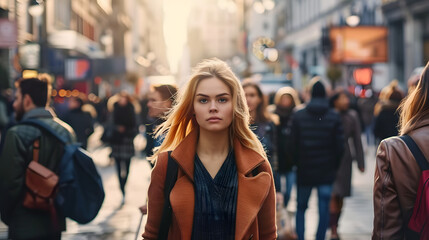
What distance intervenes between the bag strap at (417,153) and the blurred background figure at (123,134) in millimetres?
8375

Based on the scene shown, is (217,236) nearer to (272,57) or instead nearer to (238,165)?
(238,165)

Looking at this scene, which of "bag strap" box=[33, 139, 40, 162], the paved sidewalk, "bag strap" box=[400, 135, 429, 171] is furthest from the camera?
the paved sidewalk

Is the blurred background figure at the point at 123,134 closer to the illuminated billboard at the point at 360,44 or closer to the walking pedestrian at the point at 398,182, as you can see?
the walking pedestrian at the point at 398,182

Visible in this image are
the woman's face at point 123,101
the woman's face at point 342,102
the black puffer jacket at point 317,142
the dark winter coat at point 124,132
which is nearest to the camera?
the black puffer jacket at point 317,142

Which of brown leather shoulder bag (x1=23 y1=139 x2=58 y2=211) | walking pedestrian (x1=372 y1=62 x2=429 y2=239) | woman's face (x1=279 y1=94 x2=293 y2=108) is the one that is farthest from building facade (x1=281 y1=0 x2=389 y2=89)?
walking pedestrian (x1=372 y1=62 x2=429 y2=239)

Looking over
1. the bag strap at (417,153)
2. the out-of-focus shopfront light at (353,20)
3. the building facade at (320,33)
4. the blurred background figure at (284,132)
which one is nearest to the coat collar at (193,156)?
the bag strap at (417,153)

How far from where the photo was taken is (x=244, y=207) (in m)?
3.36

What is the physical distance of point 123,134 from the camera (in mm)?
11781

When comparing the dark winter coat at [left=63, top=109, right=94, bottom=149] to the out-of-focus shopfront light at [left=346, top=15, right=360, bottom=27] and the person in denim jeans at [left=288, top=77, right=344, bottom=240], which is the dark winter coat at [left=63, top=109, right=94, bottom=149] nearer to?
the person in denim jeans at [left=288, top=77, right=344, bottom=240]

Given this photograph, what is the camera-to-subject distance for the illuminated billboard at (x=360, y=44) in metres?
33.4

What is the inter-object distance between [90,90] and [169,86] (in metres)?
40.3

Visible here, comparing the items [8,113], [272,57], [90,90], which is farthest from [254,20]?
[8,113]

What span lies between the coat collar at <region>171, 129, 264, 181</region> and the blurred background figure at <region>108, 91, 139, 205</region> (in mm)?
8096

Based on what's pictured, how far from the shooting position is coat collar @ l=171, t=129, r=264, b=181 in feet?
11.3
